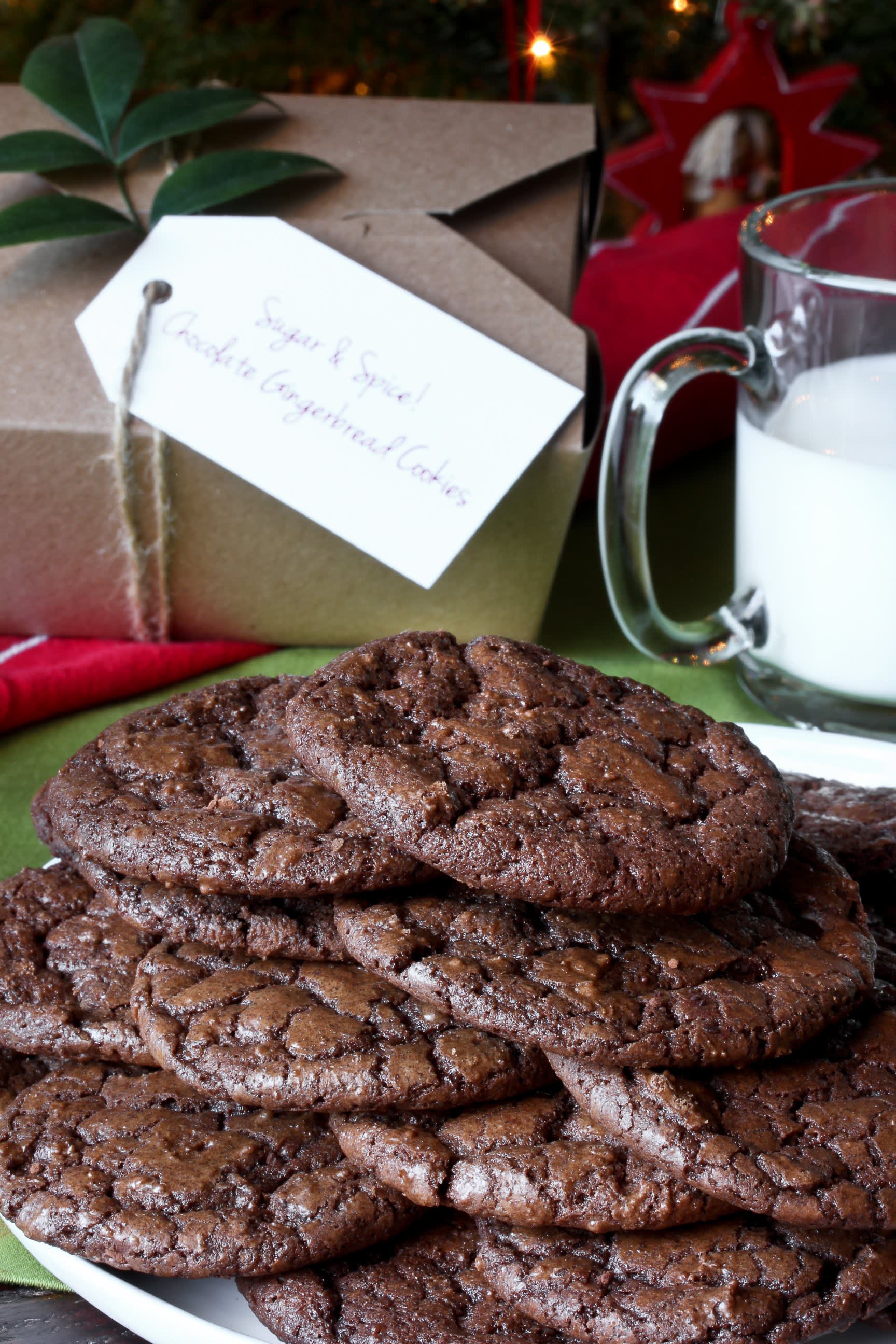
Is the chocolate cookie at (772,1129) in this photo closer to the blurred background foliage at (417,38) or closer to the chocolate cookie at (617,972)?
the chocolate cookie at (617,972)

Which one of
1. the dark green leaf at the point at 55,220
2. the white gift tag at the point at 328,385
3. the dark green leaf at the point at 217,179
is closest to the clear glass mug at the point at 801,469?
the white gift tag at the point at 328,385

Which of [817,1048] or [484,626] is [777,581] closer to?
[484,626]

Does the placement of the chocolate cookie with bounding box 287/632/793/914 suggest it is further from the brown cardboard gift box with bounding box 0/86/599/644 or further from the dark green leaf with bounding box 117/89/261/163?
the dark green leaf with bounding box 117/89/261/163

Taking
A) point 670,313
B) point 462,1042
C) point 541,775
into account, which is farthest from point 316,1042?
point 670,313

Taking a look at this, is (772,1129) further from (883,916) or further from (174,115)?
(174,115)

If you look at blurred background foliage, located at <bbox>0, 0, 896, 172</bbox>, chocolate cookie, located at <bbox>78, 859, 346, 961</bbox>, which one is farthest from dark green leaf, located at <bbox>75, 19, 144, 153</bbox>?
chocolate cookie, located at <bbox>78, 859, 346, 961</bbox>

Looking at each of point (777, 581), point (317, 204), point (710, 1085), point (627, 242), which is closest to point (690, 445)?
point (627, 242)
